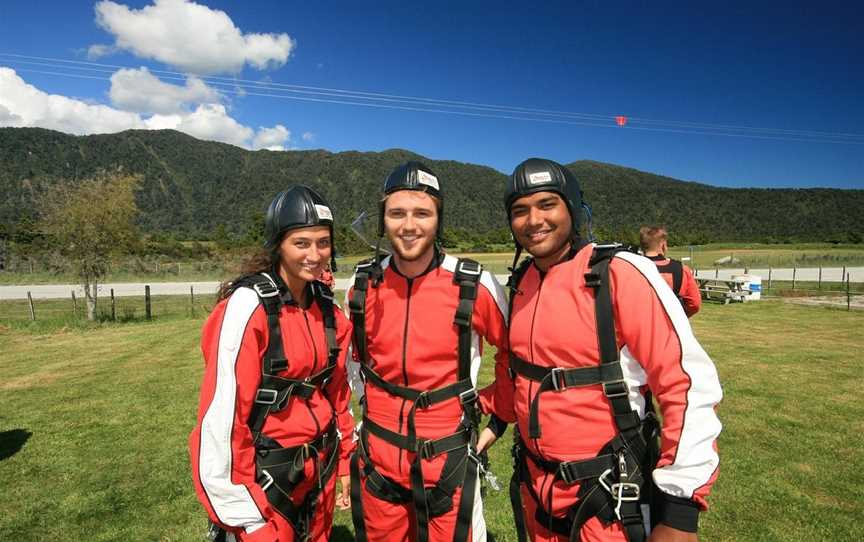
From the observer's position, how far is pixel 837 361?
12.4 meters

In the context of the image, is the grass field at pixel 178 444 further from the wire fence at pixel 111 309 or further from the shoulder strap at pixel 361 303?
the wire fence at pixel 111 309

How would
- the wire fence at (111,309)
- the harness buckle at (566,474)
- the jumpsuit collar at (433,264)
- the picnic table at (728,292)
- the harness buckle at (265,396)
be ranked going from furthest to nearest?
the picnic table at (728,292)
the wire fence at (111,309)
the jumpsuit collar at (433,264)
the harness buckle at (265,396)
the harness buckle at (566,474)

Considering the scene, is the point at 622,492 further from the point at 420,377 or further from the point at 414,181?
the point at 414,181

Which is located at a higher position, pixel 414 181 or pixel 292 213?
pixel 414 181

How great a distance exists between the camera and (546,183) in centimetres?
271

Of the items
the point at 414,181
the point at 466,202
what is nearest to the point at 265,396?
the point at 414,181

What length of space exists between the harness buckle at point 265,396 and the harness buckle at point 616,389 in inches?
77.3

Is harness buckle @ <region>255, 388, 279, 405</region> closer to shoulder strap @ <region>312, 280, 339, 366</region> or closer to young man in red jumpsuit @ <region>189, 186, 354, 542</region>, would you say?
young man in red jumpsuit @ <region>189, 186, 354, 542</region>

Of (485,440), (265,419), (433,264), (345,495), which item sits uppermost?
(433,264)

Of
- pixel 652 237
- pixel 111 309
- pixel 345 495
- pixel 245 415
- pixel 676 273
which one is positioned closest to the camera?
pixel 245 415

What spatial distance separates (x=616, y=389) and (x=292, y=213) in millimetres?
2291

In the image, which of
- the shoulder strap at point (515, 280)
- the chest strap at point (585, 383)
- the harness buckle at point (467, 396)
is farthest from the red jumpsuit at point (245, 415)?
the chest strap at point (585, 383)

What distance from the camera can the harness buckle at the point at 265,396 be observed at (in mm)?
2674

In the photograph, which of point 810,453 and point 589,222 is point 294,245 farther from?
point 810,453
